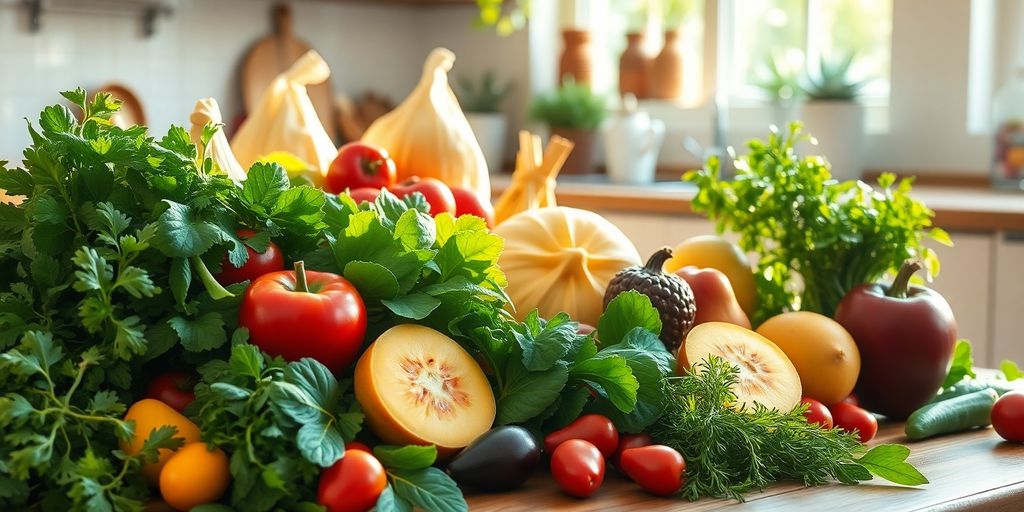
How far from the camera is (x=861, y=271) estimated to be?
4.42ft

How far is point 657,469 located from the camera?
0.90 metres

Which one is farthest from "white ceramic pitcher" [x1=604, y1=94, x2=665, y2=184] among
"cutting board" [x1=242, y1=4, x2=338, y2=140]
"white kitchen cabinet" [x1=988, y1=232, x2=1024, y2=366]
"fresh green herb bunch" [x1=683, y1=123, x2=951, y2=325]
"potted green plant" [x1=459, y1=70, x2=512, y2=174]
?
"fresh green herb bunch" [x1=683, y1=123, x2=951, y2=325]

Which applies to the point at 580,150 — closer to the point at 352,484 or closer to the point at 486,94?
the point at 486,94

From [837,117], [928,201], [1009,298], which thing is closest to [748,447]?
[1009,298]

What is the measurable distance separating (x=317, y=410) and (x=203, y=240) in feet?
0.50

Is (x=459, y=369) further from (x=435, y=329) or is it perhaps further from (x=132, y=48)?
(x=132, y=48)

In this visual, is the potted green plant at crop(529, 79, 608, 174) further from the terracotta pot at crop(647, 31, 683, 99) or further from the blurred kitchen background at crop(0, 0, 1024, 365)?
the terracotta pot at crop(647, 31, 683, 99)

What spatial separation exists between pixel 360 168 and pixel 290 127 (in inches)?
8.3

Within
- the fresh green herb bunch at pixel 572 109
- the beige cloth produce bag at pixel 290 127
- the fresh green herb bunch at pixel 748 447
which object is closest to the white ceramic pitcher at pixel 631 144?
the fresh green herb bunch at pixel 572 109

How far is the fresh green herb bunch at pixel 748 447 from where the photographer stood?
928 millimetres

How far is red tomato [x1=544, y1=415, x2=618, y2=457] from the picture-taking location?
37.3 inches

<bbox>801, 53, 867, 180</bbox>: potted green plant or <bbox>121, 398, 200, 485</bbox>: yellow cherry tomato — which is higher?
<bbox>801, 53, 867, 180</bbox>: potted green plant

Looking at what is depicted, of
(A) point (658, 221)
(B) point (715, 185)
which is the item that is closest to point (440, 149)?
(B) point (715, 185)

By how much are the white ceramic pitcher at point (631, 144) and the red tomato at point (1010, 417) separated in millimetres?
2604
